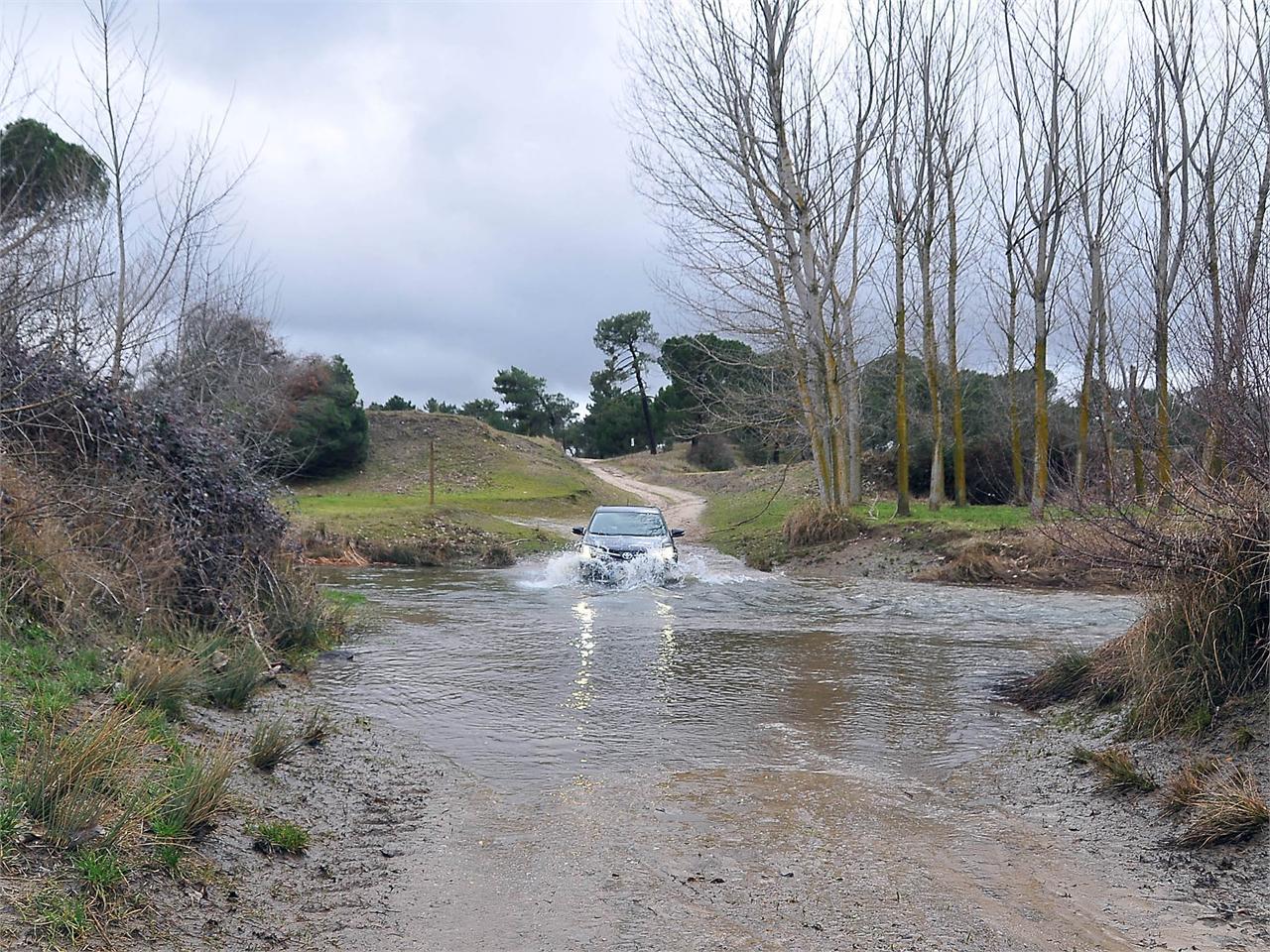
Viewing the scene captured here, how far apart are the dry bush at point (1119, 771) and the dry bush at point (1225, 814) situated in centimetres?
61

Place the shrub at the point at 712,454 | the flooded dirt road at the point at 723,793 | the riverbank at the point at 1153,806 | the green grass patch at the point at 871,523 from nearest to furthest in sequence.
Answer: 1. the flooded dirt road at the point at 723,793
2. the riverbank at the point at 1153,806
3. the green grass patch at the point at 871,523
4. the shrub at the point at 712,454

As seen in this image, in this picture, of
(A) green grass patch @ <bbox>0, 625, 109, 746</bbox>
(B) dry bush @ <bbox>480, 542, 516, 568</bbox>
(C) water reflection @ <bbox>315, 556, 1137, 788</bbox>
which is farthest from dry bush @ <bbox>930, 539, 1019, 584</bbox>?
(A) green grass patch @ <bbox>0, 625, 109, 746</bbox>

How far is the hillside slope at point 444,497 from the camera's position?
26672mm

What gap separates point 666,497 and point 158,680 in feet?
156

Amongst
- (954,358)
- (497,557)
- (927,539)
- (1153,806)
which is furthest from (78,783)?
(954,358)

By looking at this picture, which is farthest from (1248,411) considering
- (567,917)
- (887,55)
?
(887,55)

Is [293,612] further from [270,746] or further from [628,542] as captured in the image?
[628,542]

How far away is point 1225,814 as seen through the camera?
561cm

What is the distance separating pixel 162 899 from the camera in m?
4.39

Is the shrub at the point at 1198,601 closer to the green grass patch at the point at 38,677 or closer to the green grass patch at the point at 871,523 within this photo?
the green grass patch at the point at 38,677

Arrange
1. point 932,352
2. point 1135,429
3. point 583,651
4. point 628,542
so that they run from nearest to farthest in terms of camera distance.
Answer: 1. point 1135,429
2. point 583,651
3. point 628,542
4. point 932,352

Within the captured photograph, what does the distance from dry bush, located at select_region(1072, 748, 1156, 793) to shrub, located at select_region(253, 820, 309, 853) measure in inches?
206

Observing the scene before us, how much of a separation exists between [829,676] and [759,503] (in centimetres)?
2995

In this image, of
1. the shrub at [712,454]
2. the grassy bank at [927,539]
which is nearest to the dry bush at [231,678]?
the grassy bank at [927,539]
